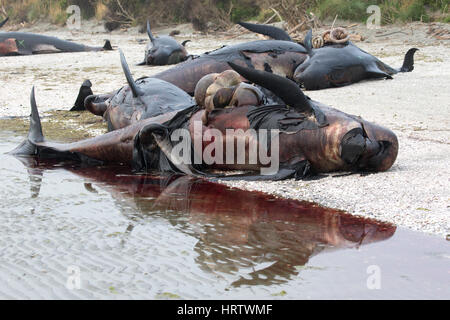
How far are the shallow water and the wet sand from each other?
18 centimetres

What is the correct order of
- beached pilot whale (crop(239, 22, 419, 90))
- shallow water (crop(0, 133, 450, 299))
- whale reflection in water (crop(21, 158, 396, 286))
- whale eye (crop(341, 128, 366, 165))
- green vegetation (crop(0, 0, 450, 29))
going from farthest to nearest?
green vegetation (crop(0, 0, 450, 29)) < beached pilot whale (crop(239, 22, 419, 90)) < whale eye (crop(341, 128, 366, 165)) < whale reflection in water (crop(21, 158, 396, 286)) < shallow water (crop(0, 133, 450, 299))

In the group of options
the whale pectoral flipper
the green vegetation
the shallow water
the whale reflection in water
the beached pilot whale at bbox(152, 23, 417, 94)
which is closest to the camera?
the shallow water

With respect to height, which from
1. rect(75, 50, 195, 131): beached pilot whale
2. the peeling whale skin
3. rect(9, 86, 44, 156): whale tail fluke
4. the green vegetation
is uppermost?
rect(75, 50, 195, 131): beached pilot whale

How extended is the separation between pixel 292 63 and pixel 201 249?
6319mm

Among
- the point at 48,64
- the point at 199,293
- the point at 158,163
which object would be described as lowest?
the point at 48,64

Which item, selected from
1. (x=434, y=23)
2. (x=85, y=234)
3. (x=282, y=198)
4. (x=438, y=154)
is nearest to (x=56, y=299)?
(x=85, y=234)

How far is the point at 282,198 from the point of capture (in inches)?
197

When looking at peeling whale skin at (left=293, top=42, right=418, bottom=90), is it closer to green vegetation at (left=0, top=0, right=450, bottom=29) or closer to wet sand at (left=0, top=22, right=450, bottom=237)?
wet sand at (left=0, top=22, right=450, bottom=237)

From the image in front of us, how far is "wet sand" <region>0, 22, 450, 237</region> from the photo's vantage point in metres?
4.59

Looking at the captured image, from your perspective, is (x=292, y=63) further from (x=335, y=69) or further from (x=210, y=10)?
(x=210, y=10)

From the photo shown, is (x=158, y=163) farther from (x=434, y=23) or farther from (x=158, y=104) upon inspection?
(x=434, y=23)

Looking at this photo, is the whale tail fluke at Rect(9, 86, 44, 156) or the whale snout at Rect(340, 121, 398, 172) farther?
the whale tail fluke at Rect(9, 86, 44, 156)

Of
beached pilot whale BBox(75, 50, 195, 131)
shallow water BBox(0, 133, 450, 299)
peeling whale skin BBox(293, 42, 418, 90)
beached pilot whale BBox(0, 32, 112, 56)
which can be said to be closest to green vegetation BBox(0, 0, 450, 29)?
beached pilot whale BBox(0, 32, 112, 56)

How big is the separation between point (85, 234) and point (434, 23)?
13.1m
